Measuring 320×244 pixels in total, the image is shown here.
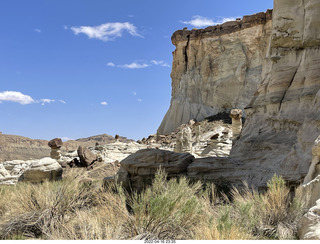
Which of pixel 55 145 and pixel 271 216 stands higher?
pixel 55 145

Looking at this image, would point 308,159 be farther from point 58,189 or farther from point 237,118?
point 237,118

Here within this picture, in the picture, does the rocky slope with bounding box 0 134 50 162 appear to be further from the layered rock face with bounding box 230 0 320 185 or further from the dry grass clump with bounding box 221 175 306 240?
the dry grass clump with bounding box 221 175 306 240

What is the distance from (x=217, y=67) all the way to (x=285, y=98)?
120 ft

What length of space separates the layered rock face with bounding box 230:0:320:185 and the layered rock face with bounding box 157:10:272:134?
31052 millimetres

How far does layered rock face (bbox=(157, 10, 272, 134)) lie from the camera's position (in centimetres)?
4275

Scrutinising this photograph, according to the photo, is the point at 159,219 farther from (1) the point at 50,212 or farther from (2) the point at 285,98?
(2) the point at 285,98

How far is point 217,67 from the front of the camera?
4591 centimetres

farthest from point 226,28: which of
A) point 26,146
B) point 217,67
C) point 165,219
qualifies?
point 165,219

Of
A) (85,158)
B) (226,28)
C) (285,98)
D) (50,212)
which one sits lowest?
(50,212)

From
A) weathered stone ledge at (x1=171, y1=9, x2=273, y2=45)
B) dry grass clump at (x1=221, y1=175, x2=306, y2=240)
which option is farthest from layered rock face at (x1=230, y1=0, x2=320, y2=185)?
weathered stone ledge at (x1=171, y1=9, x2=273, y2=45)

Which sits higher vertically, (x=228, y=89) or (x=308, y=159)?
(x=228, y=89)

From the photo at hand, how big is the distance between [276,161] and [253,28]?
37.9m

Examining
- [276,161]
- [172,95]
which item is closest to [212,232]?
[276,161]

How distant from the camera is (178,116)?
47938 mm
